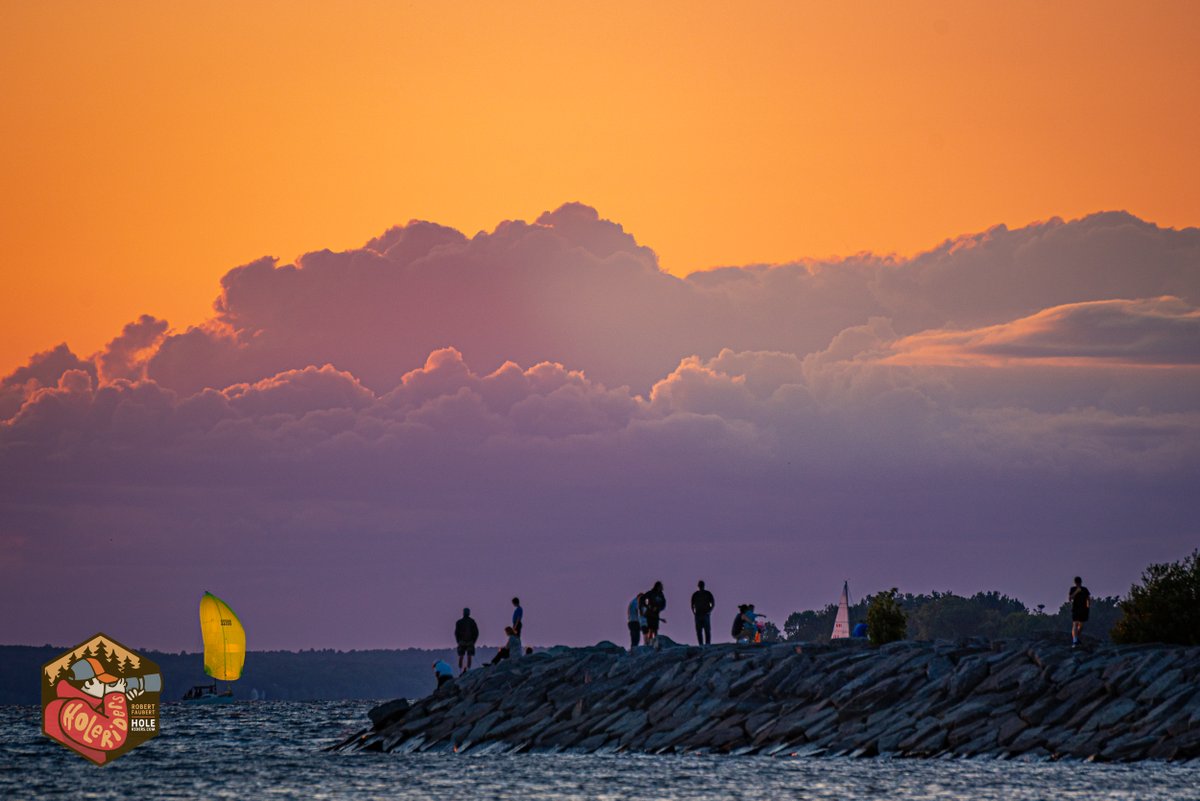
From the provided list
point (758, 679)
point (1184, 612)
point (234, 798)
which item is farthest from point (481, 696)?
point (1184, 612)

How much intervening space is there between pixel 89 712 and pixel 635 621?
20.5 m

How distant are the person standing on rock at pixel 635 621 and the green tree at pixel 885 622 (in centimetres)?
782

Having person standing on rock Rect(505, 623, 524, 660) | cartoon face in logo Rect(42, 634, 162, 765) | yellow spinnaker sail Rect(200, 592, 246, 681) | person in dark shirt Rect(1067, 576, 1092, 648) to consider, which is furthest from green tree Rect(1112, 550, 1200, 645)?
yellow spinnaker sail Rect(200, 592, 246, 681)

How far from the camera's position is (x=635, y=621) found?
59.6 m

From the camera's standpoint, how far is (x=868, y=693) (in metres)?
51.4

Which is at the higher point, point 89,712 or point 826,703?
point 89,712

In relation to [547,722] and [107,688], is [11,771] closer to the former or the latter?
[107,688]

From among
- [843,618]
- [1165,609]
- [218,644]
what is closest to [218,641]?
[218,644]

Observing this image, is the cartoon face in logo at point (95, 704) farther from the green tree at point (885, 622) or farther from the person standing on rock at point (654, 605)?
the green tree at point (885, 622)

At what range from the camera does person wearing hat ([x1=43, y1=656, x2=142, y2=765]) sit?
59781mm

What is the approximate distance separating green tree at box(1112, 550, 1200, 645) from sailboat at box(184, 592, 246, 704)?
7292 centimetres

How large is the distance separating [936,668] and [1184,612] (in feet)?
31.0

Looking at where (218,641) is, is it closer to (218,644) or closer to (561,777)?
(218,644)

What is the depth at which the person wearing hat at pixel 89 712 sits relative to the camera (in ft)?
196
